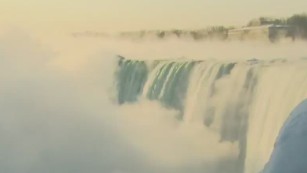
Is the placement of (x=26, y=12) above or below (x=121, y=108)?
above

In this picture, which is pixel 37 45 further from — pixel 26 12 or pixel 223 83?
pixel 223 83

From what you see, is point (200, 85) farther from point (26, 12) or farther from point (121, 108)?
point (26, 12)

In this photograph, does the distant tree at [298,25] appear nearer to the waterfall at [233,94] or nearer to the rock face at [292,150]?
the waterfall at [233,94]

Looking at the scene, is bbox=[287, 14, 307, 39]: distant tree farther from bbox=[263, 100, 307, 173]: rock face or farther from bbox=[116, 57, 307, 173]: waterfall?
bbox=[263, 100, 307, 173]: rock face

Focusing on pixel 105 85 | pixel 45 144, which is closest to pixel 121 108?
pixel 105 85

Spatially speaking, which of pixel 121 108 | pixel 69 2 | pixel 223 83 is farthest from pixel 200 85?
pixel 69 2

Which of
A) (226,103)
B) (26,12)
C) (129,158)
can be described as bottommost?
(129,158)

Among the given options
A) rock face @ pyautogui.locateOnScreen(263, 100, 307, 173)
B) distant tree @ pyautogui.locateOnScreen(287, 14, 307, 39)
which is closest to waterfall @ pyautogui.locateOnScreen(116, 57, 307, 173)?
distant tree @ pyautogui.locateOnScreen(287, 14, 307, 39)
